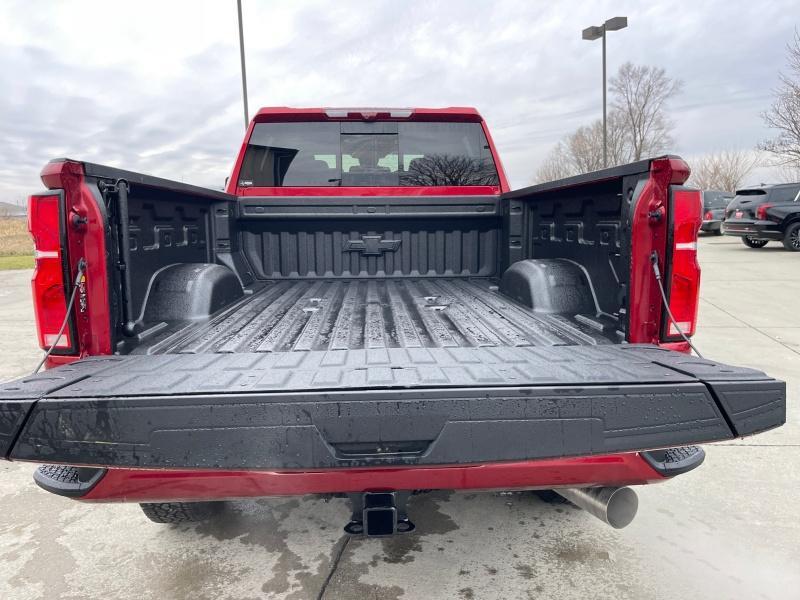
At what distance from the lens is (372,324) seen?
267cm

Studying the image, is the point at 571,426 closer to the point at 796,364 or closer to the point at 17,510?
the point at 17,510

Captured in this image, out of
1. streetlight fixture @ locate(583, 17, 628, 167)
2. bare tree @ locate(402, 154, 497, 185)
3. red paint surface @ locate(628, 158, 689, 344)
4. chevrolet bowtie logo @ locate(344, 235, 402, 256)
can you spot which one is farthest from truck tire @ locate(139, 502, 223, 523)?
streetlight fixture @ locate(583, 17, 628, 167)

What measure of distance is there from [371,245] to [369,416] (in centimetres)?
251

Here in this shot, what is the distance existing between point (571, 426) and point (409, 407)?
49 centimetres

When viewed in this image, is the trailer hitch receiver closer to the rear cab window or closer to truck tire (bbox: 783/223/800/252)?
the rear cab window

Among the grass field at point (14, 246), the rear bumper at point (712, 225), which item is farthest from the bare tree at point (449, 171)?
the rear bumper at point (712, 225)

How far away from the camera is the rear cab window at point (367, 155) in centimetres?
409

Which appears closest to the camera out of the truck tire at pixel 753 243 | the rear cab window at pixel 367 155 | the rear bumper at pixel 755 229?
the rear cab window at pixel 367 155

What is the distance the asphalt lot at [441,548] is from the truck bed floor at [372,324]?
75cm

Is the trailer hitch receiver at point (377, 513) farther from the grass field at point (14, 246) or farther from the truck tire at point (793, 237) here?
the truck tire at point (793, 237)

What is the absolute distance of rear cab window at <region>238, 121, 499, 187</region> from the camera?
13.4ft

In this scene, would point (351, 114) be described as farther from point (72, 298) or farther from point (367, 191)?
point (72, 298)

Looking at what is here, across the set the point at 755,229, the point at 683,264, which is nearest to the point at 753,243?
the point at 755,229

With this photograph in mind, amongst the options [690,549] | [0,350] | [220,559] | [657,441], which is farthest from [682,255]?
[0,350]
